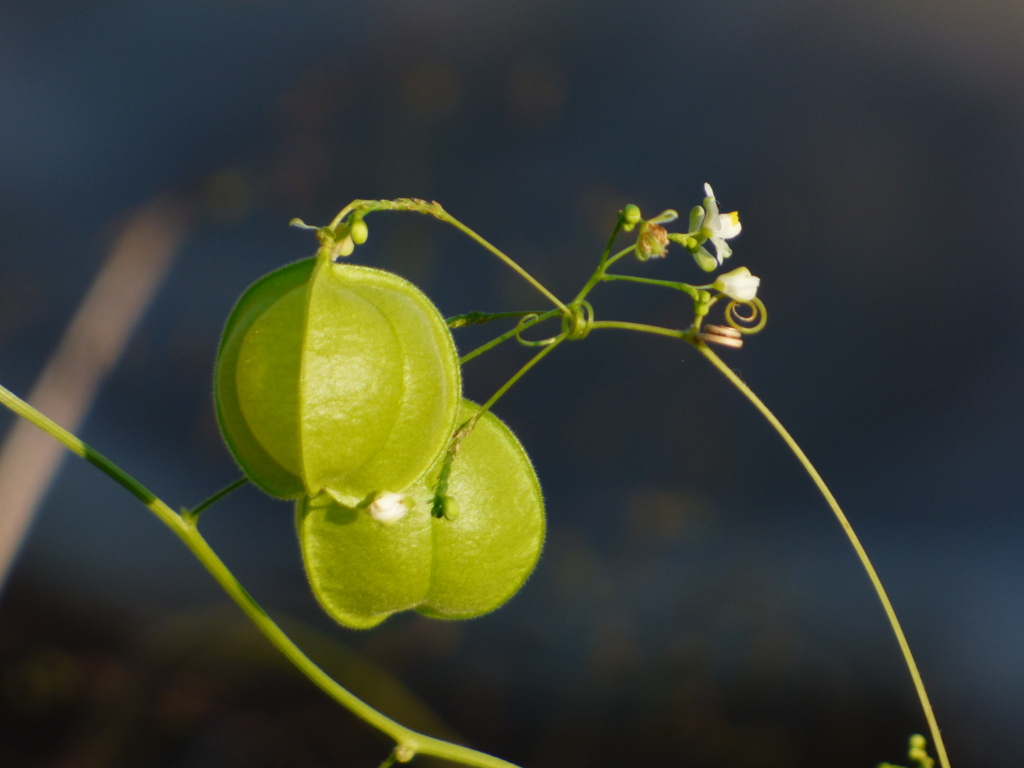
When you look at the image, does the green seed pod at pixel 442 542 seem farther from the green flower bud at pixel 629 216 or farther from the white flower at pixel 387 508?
the green flower bud at pixel 629 216

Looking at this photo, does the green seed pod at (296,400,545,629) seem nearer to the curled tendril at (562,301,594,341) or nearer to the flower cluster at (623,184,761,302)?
the curled tendril at (562,301,594,341)

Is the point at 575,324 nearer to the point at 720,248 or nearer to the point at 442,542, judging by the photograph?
the point at 720,248

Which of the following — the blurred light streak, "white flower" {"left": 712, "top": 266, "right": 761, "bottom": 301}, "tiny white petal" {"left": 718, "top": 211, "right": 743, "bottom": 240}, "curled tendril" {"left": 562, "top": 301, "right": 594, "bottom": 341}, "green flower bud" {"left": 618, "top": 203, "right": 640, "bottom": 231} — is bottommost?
the blurred light streak

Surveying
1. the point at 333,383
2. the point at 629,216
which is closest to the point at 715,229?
the point at 629,216

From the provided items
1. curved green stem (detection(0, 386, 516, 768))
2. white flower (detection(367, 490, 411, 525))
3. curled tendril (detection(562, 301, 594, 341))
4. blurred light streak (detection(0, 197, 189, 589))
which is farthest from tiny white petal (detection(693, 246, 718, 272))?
blurred light streak (detection(0, 197, 189, 589))

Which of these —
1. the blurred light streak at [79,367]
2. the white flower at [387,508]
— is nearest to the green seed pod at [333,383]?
the white flower at [387,508]

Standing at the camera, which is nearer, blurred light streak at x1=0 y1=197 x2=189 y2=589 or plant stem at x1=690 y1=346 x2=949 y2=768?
Answer: plant stem at x1=690 y1=346 x2=949 y2=768
